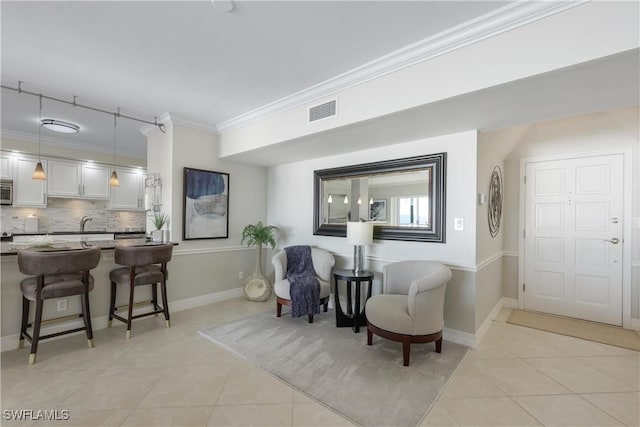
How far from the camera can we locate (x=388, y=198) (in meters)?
3.50

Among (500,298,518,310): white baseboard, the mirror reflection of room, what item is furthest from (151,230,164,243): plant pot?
(500,298,518,310): white baseboard

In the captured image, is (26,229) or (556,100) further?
(26,229)

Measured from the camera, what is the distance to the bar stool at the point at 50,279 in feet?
7.80

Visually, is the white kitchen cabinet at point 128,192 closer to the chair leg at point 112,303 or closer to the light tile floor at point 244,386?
the chair leg at point 112,303

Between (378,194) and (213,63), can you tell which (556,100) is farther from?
(213,63)

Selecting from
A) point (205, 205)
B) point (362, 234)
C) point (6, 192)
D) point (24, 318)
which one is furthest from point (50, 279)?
point (6, 192)

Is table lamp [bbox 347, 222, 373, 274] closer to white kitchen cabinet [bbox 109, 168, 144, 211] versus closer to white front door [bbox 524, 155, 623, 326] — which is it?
white front door [bbox 524, 155, 623, 326]

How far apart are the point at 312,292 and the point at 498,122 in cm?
260

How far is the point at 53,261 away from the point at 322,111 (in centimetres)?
276

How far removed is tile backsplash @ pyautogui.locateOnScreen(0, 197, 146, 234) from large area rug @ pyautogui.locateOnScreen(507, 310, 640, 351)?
7245mm

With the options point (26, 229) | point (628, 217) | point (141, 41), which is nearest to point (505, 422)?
point (628, 217)

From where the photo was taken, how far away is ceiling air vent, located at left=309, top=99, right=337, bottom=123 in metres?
2.84

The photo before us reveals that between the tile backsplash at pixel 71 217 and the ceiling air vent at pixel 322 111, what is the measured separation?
17.3 feet

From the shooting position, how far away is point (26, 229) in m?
4.99
